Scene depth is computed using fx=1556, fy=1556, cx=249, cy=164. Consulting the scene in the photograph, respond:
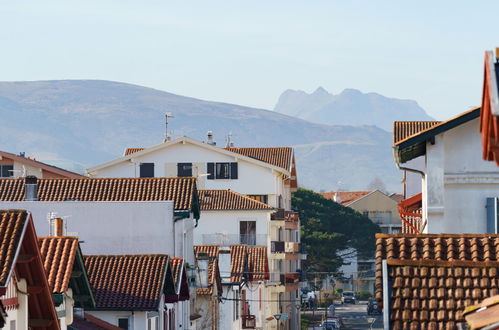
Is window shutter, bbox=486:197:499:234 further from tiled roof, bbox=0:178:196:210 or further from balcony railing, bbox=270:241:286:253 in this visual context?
balcony railing, bbox=270:241:286:253

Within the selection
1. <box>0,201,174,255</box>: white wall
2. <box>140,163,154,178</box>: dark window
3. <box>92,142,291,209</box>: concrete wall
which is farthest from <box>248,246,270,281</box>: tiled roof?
<box>0,201,174,255</box>: white wall

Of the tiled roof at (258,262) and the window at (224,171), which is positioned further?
the window at (224,171)

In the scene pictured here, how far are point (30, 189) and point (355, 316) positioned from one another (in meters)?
83.0

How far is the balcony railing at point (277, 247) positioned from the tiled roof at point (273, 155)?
1140cm

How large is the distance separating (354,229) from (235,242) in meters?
68.0

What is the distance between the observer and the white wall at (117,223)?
5928 centimetres

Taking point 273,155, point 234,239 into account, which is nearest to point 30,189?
point 234,239

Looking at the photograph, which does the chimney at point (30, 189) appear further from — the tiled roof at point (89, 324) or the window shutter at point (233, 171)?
the window shutter at point (233, 171)

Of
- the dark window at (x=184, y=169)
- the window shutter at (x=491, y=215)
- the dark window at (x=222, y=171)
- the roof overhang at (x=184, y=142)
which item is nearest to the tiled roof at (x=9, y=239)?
the window shutter at (x=491, y=215)

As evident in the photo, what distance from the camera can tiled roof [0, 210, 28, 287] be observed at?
2394 centimetres

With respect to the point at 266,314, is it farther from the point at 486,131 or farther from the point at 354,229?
the point at 486,131

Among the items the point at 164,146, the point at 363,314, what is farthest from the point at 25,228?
the point at 363,314

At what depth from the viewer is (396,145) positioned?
34.4 meters

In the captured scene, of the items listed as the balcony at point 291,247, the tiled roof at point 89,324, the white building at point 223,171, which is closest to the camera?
the tiled roof at point 89,324
